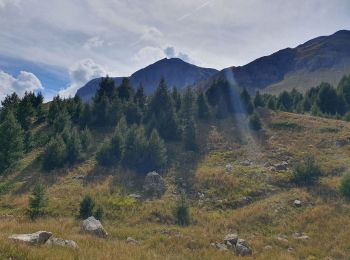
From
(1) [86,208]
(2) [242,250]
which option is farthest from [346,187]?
(1) [86,208]

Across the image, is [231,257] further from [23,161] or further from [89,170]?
[23,161]

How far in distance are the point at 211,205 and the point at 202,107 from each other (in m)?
31.8

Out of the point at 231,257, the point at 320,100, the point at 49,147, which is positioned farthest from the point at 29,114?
the point at 320,100

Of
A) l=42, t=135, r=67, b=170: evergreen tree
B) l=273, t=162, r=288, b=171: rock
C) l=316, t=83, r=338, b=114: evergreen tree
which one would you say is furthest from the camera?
l=316, t=83, r=338, b=114: evergreen tree

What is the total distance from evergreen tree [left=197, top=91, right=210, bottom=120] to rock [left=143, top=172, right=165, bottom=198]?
87.5ft

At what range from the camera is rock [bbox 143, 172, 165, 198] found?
100ft

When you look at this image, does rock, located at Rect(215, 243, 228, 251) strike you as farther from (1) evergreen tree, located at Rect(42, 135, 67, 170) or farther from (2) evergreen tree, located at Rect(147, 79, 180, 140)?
(2) evergreen tree, located at Rect(147, 79, 180, 140)

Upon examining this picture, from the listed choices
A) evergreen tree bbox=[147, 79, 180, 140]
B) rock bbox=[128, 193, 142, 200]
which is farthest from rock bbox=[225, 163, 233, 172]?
evergreen tree bbox=[147, 79, 180, 140]

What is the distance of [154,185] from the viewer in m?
31.4

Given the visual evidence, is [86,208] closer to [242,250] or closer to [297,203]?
[242,250]

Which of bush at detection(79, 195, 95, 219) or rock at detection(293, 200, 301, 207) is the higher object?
bush at detection(79, 195, 95, 219)

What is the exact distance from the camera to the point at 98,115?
5475cm

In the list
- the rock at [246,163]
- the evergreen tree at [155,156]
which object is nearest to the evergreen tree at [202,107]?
the rock at [246,163]

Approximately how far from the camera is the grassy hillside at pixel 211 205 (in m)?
15.1
